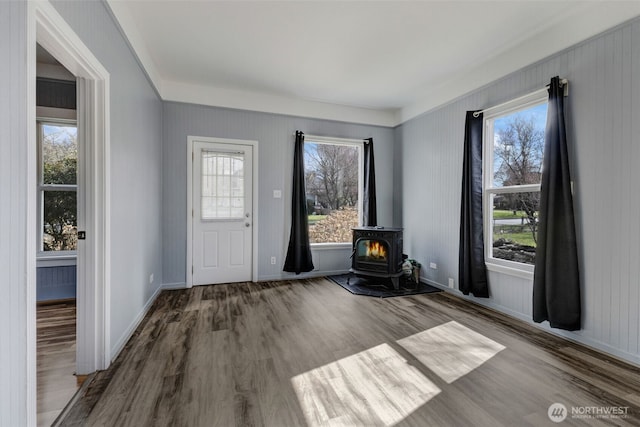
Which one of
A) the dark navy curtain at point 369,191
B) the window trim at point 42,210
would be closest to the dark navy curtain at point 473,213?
the dark navy curtain at point 369,191

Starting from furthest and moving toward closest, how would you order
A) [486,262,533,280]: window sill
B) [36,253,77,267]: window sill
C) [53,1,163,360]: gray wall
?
[36,253,77,267]: window sill < [486,262,533,280]: window sill < [53,1,163,360]: gray wall

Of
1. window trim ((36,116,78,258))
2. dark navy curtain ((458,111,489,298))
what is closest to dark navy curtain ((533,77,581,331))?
dark navy curtain ((458,111,489,298))

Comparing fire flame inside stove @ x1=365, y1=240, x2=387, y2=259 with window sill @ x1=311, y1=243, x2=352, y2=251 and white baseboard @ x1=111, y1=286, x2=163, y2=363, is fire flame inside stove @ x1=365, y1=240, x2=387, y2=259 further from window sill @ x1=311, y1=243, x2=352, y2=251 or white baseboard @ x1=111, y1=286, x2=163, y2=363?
white baseboard @ x1=111, y1=286, x2=163, y2=363

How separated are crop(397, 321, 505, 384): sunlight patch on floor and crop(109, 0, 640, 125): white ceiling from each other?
2.70 m

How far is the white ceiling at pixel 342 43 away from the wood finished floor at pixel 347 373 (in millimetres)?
2622

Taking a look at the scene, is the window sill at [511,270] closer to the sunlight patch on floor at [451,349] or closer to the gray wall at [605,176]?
the gray wall at [605,176]

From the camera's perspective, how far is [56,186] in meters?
3.49

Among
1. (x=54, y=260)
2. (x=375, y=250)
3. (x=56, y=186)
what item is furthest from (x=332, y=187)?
(x=54, y=260)

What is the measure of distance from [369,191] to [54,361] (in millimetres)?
4155

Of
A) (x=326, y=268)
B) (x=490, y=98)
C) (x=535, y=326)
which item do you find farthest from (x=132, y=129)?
(x=535, y=326)

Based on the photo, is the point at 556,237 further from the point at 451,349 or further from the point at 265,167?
the point at 265,167

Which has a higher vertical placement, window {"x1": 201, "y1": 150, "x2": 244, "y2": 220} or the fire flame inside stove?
window {"x1": 201, "y1": 150, "x2": 244, "y2": 220}

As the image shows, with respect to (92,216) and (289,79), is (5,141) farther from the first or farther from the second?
(289,79)

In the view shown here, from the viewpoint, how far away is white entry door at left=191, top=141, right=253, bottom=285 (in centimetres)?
421
